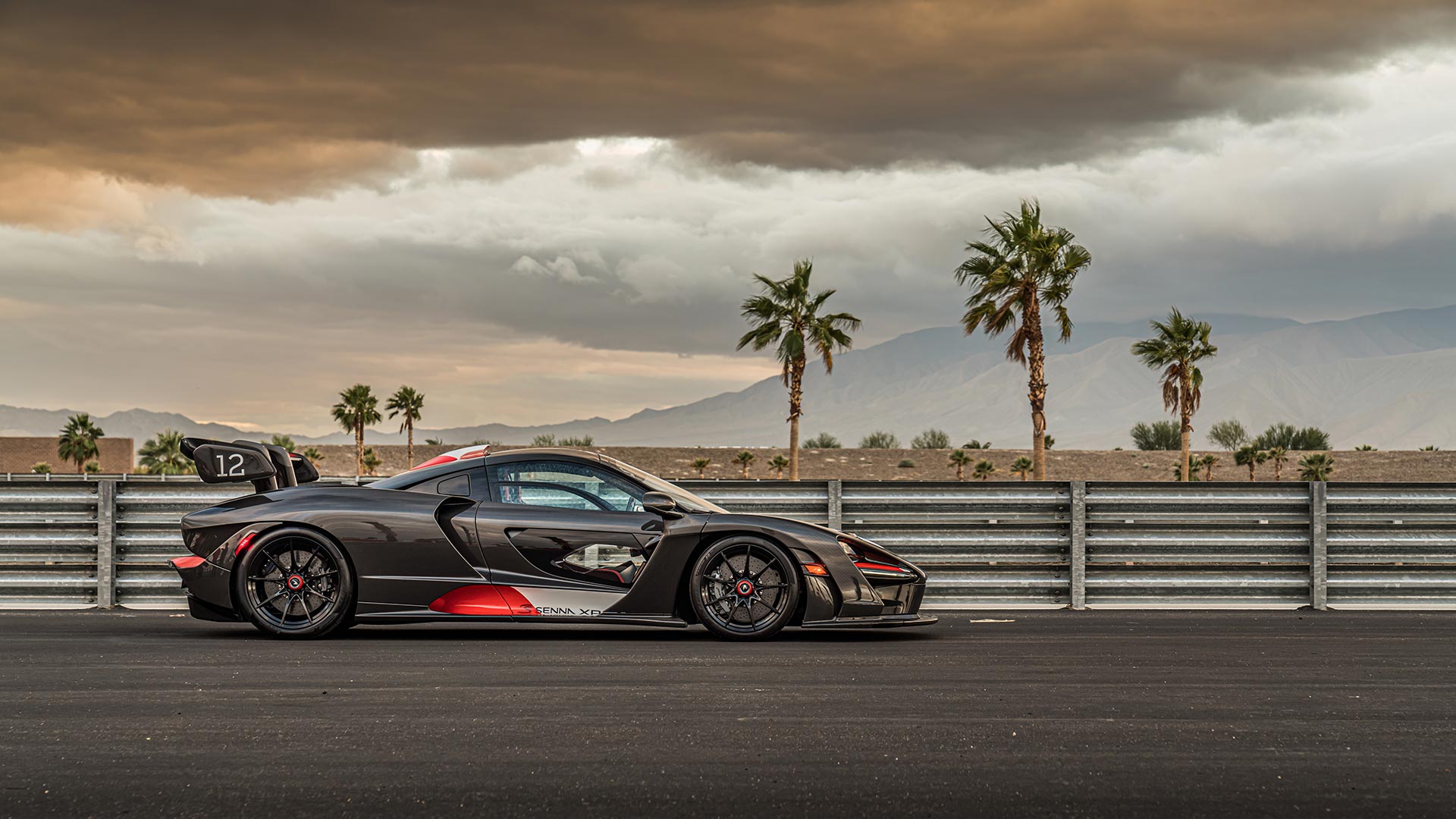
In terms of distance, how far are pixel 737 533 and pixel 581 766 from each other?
165 inches

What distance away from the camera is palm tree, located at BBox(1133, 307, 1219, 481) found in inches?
2320

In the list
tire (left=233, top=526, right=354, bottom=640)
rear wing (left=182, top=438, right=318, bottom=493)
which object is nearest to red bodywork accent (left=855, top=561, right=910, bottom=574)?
tire (left=233, top=526, right=354, bottom=640)

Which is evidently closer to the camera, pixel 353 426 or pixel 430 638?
pixel 430 638

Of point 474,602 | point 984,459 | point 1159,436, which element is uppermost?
point 1159,436

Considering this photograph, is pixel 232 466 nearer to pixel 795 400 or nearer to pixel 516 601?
pixel 516 601

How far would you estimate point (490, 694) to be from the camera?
6.35m

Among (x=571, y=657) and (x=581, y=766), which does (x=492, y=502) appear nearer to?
(x=571, y=657)

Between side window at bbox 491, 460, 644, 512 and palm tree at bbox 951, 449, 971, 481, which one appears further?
palm tree at bbox 951, 449, 971, 481

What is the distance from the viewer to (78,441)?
96.9 meters

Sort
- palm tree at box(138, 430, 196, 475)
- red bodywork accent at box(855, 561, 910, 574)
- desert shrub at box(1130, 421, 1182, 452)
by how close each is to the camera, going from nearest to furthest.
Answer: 1. red bodywork accent at box(855, 561, 910, 574)
2. palm tree at box(138, 430, 196, 475)
3. desert shrub at box(1130, 421, 1182, 452)

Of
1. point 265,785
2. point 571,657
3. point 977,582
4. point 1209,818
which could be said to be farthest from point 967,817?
point 977,582

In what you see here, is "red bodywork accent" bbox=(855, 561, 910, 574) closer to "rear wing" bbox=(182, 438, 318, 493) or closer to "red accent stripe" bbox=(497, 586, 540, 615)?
"red accent stripe" bbox=(497, 586, 540, 615)

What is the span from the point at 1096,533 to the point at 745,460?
79673 millimetres

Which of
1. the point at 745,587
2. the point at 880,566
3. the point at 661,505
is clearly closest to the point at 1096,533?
the point at 880,566
